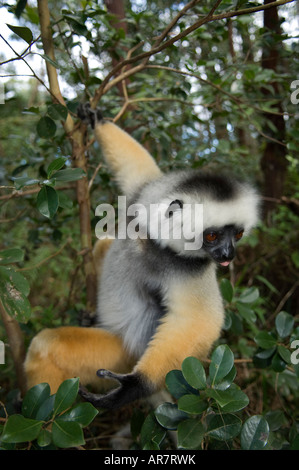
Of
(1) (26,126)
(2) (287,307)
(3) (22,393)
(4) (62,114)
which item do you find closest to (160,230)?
(4) (62,114)

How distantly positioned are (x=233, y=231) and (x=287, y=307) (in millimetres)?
3018

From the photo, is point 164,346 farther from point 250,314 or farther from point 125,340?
point 250,314

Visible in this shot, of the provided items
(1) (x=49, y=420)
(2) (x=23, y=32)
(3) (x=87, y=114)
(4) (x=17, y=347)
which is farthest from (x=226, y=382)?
(3) (x=87, y=114)

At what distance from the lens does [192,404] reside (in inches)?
54.1

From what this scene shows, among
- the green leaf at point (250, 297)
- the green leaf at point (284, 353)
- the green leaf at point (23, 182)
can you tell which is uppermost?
the green leaf at point (23, 182)

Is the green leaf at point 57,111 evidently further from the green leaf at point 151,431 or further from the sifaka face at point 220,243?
the green leaf at point 151,431

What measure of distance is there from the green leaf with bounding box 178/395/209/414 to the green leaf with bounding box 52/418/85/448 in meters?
0.37

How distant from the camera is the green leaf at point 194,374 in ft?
4.59

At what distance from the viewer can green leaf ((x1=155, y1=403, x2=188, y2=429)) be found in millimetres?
1506

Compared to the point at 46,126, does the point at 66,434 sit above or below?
below

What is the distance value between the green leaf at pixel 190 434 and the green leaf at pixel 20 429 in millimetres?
514

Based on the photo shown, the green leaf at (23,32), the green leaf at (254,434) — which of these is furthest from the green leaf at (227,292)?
the green leaf at (23,32)

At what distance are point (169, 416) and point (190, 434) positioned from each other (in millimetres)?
162

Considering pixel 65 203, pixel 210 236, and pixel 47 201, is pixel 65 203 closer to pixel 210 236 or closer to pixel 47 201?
pixel 47 201
